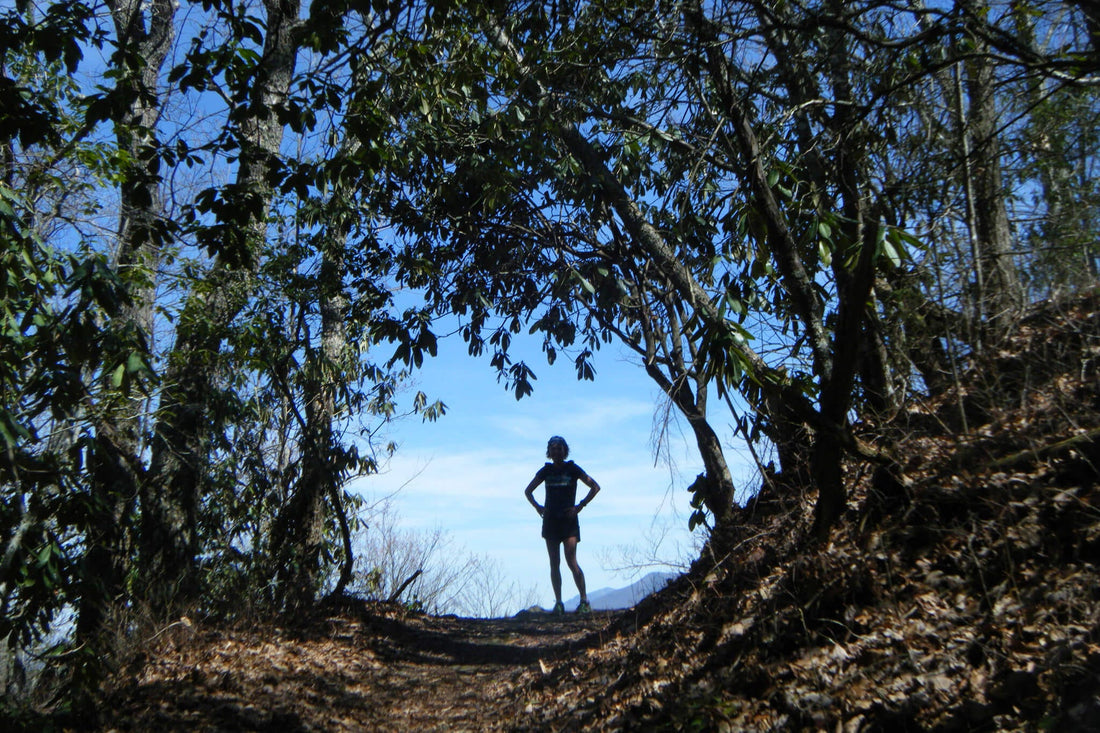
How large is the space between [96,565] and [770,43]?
6559 millimetres

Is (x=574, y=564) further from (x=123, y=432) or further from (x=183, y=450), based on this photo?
(x=123, y=432)

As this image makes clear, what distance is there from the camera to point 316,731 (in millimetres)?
6164

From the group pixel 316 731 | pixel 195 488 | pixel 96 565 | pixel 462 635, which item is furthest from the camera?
pixel 462 635

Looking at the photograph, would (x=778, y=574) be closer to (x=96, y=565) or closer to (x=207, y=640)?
(x=207, y=640)

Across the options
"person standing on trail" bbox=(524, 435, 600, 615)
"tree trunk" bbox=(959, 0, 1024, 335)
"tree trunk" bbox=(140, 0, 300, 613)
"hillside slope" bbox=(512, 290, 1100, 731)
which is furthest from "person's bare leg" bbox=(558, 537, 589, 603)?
"tree trunk" bbox=(959, 0, 1024, 335)

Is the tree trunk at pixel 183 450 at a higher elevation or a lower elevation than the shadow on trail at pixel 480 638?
higher

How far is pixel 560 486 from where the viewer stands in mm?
10523

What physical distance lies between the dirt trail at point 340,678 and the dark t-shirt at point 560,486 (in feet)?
4.67

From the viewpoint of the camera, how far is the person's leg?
1044cm

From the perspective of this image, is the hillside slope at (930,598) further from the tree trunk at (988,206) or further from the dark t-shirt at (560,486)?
the dark t-shirt at (560,486)

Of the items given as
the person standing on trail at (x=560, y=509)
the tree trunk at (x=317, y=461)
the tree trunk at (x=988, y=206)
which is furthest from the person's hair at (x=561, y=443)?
the tree trunk at (x=988, y=206)

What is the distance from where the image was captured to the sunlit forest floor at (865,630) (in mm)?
3979

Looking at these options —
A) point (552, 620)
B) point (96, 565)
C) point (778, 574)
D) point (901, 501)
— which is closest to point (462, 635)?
point (552, 620)

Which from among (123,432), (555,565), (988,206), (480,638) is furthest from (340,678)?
(988,206)
